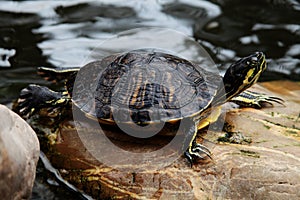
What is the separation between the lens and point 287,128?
3568mm

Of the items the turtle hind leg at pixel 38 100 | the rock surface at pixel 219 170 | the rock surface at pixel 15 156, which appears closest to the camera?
the rock surface at pixel 15 156

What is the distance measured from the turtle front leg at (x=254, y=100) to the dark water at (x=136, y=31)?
1328 millimetres

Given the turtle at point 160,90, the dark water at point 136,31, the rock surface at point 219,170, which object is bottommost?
the dark water at point 136,31

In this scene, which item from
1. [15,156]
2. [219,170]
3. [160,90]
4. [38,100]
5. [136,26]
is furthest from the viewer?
[136,26]

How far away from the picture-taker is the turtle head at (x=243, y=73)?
3.44 metres

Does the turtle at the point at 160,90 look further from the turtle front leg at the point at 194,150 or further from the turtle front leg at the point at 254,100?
the turtle front leg at the point at 254,100

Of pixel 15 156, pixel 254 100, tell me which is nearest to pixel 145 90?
pixel 254 100

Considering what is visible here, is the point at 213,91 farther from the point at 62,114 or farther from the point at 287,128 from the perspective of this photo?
the point at 62,114

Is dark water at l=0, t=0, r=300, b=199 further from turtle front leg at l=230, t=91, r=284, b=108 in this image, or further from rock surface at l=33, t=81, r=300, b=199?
rock surface at l=33, t=81, r=300, b=199

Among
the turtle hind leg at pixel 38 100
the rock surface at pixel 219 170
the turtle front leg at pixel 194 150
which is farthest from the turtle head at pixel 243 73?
the turtle hind leg at pixel 38 100

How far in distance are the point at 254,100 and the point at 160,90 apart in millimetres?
874

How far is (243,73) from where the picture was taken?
3.46m

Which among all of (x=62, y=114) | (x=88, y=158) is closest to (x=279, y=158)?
(x=88, y=158)

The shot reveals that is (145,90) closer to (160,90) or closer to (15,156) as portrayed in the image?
(160,90)
